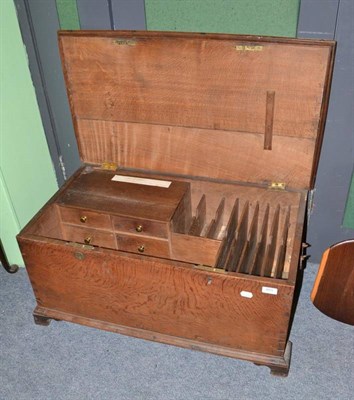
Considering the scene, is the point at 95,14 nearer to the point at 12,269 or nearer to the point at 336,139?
the point at 336,139

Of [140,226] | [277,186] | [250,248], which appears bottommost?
[250,248]

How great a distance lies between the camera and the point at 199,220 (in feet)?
6.77

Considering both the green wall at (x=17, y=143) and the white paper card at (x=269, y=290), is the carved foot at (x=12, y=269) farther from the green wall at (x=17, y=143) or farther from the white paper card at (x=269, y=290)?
the white paper card at (x=269, y=290)

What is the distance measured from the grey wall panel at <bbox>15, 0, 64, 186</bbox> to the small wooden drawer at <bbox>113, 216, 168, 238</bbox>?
0.65 metres

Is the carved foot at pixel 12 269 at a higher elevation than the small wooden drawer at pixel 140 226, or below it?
below

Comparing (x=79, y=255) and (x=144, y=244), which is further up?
(x=79, y=255)

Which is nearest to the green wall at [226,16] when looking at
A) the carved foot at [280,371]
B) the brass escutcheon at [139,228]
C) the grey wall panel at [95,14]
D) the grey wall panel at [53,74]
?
the grey wall panel at [95,14]

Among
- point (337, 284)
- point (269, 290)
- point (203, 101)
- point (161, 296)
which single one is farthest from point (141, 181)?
point (337, 284)

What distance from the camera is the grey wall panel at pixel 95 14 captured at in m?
1.86

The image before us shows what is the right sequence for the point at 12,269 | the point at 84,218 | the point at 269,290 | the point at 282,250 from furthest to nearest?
the point at 12,269 < the point at 84,218 < the point at 282,250 < the point at 269,290

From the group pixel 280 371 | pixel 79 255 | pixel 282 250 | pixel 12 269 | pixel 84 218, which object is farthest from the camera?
pixel 12 269

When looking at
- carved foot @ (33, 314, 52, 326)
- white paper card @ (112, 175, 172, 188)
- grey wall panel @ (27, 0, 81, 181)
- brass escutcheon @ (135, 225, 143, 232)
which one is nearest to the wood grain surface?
carved foot @ (33, 314, 52, 326)

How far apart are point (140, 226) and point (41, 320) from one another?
61cm

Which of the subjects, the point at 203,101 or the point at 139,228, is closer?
the point at 203,101
